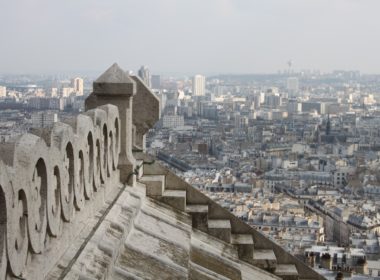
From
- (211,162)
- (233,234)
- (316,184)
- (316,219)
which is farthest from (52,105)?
(233,234)


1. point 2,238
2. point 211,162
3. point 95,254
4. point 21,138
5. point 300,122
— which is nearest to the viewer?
point 2,238

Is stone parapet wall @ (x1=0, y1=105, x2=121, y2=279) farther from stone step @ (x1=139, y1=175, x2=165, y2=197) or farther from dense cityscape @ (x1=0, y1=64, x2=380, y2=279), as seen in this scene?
stone step @ (x1=139, y1=175, x2=165, y2=197)

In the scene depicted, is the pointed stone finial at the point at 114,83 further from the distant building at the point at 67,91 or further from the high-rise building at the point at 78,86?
the high-rise building at the point at 78,86

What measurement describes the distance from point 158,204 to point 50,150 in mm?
2165

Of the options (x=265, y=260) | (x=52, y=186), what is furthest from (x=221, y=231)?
(x=52, y=186)

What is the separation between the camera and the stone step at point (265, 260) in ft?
17.0

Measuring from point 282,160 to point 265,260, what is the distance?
82.0 meters

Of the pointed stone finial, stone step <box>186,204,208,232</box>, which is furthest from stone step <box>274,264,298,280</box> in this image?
the pointed stone finial

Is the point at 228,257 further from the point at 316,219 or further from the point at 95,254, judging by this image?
the point at 316,219

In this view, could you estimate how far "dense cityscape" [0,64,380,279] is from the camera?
4269cm

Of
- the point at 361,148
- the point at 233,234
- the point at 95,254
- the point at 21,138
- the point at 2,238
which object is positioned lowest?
the point at 361,148

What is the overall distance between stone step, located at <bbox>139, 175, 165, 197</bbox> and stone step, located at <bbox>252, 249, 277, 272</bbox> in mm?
633

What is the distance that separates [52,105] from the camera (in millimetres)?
93250

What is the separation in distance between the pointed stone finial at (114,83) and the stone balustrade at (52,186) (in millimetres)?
257
